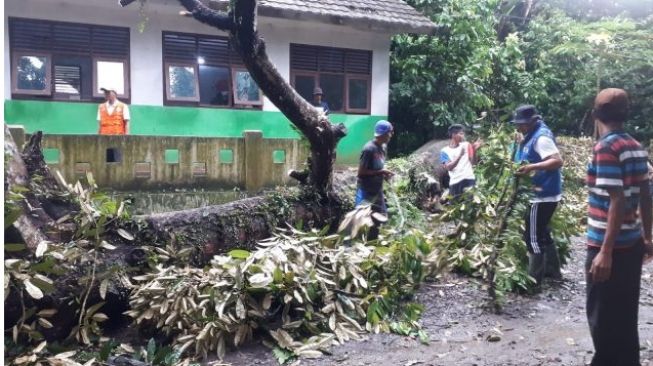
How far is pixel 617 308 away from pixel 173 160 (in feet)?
17.8

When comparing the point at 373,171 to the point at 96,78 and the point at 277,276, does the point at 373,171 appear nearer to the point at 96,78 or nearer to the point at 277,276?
the point at 277,276

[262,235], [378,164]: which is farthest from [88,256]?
[378,164]

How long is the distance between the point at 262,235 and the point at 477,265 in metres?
1.90

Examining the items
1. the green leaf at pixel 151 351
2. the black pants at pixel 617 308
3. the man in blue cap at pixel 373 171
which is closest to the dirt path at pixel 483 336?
the green leaf at pixel 151 351

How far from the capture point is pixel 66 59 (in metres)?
8.83

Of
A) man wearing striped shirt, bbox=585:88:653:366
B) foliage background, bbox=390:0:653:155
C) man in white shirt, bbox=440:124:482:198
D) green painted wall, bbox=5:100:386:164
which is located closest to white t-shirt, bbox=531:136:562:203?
man wearing striped shirt, bbox=585:88:653:366

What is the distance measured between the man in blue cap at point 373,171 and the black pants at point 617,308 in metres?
2.72

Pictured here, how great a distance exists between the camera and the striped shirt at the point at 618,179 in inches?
112

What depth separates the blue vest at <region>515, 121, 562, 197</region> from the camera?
462 centimetres

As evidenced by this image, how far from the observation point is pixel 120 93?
9.16 m

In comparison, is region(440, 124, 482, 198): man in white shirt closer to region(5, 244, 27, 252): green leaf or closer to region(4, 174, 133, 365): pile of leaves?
region(4, 174, 133, 365): pile of leaves

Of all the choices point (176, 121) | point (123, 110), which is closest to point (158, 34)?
point (176, 121)

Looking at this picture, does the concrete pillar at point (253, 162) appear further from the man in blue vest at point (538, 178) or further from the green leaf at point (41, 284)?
the green leaf at point (41, 284)

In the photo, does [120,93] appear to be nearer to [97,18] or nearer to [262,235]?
[97,18]
